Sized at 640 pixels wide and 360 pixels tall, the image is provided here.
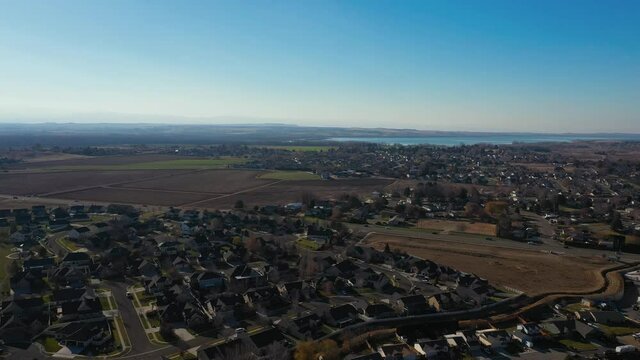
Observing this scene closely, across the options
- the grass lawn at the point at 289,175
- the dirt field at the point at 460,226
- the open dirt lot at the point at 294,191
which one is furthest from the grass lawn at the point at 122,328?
the grass lawn at the point at 289,175

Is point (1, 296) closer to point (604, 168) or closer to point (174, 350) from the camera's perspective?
point (174, 350)

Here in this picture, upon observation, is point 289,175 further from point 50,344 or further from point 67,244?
point 50,344

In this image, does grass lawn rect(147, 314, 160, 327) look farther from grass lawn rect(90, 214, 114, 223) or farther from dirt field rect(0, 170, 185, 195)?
dirt field rect(0, 170, 185, 195)

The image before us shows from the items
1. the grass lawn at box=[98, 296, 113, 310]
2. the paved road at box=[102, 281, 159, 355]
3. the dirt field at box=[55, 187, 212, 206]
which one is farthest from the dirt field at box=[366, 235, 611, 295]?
the dirt field at box=[55, 187, 212, 206]

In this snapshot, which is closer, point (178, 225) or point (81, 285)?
point (81, 285)

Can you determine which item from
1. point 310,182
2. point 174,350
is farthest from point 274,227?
point 310,182

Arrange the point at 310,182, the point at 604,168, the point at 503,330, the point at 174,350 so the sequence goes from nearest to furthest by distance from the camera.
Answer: the point at 174,350 < the point at 503,330 < the point at 310,182 < the point at 604,168

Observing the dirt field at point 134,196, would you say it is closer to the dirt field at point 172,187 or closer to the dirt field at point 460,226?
the dirt field at point 172,187

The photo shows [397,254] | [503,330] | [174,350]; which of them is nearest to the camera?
[174,350]
